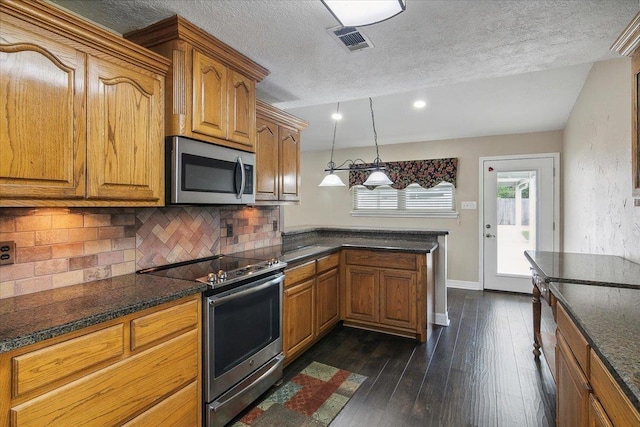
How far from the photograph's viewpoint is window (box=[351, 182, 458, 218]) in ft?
17.5

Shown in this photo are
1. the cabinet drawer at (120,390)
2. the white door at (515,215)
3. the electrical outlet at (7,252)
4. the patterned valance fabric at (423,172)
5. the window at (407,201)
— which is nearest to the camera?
the cabinet drawer at (120,390)

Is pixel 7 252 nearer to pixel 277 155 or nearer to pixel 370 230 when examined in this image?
pixel 277 155

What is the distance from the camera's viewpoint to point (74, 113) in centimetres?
144

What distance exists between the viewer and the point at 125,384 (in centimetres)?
139

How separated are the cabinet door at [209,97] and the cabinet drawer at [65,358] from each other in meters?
1.20

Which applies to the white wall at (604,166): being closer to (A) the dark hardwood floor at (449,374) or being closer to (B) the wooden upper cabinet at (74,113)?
(A) the dark hardwood floor at (449,374)

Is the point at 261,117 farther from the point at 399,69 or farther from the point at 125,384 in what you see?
the point at 125,384

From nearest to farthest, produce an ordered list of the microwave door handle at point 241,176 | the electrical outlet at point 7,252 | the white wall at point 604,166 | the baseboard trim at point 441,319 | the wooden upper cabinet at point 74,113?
the wooden upper cabinet at point 74,113 < the electrical outlet at point 7,252 < the white wall at point 604,166 < the microwave door handle at point 241,176 < the baseboard trim at point 441,319

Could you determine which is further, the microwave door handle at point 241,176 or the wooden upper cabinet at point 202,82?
the microwave door handle at point 241,176

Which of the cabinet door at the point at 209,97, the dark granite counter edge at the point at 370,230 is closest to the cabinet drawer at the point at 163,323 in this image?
the cabinet door at the point at 209,97

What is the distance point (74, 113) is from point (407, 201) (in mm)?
4978

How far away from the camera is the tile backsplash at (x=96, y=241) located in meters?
1.53

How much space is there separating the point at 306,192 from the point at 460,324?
13.0ft

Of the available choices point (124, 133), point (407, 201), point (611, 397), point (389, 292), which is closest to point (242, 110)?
point (124, 133)
